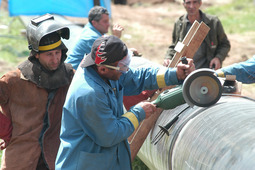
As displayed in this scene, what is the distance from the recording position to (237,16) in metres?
15.4

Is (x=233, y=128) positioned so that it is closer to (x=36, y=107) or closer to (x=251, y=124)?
(x=251, y=124)

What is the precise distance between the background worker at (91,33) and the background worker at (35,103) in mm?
1287

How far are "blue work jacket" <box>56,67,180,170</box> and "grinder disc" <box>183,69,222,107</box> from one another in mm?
372

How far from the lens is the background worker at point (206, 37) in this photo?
16.4 ft

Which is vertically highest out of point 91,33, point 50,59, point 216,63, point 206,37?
point 50,59

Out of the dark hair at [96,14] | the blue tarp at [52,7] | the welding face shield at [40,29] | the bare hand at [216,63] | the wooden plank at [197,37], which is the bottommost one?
the blue tarp at [52,7]

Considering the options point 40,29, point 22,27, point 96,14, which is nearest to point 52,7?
point 22,27

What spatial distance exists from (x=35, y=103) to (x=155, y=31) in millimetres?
11278

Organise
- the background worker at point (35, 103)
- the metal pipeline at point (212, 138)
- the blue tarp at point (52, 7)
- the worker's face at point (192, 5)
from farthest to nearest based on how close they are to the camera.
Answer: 1. the blue tarp at point (52, 7)
2. the worker's face at point (192, 5)
3. the background worker at point (35, 103)
4. the metal pipeline at point (212, 138)

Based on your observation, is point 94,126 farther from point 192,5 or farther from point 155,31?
point 155,31

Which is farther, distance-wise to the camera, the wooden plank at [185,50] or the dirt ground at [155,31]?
the dirt ground at [155,31]

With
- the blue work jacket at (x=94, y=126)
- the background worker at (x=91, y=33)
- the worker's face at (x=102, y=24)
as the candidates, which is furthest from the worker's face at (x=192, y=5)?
the blue work jacket at (x=94, y=126)

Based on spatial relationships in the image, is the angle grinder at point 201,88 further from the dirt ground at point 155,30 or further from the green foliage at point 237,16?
the green foliage at point 237,16

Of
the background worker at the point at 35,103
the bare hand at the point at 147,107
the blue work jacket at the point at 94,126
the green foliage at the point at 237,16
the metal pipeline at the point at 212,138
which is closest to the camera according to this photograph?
the metal pipeline at the point at 212,138
